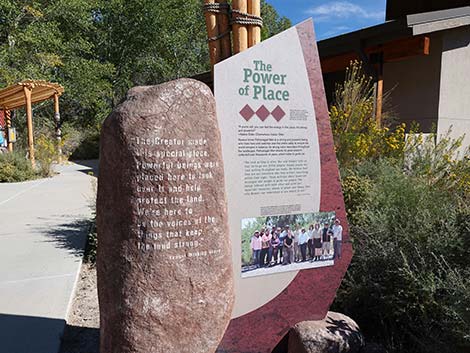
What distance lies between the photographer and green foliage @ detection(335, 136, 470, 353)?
2750 millimetres

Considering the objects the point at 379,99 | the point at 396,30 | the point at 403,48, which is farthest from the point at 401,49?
the point at 379,99

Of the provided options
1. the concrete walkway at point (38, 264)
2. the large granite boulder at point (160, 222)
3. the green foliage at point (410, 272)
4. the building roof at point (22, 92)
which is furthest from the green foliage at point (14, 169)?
the large granite boulder at point (160, 222)

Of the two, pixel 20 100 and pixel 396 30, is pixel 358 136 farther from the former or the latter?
pixel 20 100

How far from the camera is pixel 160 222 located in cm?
231

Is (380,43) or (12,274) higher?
(380,43)

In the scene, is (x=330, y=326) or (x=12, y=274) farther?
(x=12, y=274)

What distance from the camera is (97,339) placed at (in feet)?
11.5

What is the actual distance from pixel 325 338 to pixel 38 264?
3.63 m

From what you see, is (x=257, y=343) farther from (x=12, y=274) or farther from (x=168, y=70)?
(x=168, y=70)

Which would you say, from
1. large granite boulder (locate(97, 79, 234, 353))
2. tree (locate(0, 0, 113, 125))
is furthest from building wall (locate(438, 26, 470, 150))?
tree (locate(0, 0, 113, 125))

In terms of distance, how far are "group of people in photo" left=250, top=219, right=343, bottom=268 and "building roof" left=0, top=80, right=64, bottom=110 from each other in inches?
495

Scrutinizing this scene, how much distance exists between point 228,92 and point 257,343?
173 cm

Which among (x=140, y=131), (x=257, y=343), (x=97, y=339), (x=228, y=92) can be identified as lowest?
(x=97, y=339)

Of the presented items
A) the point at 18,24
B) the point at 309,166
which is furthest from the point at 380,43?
the point at 18,24
